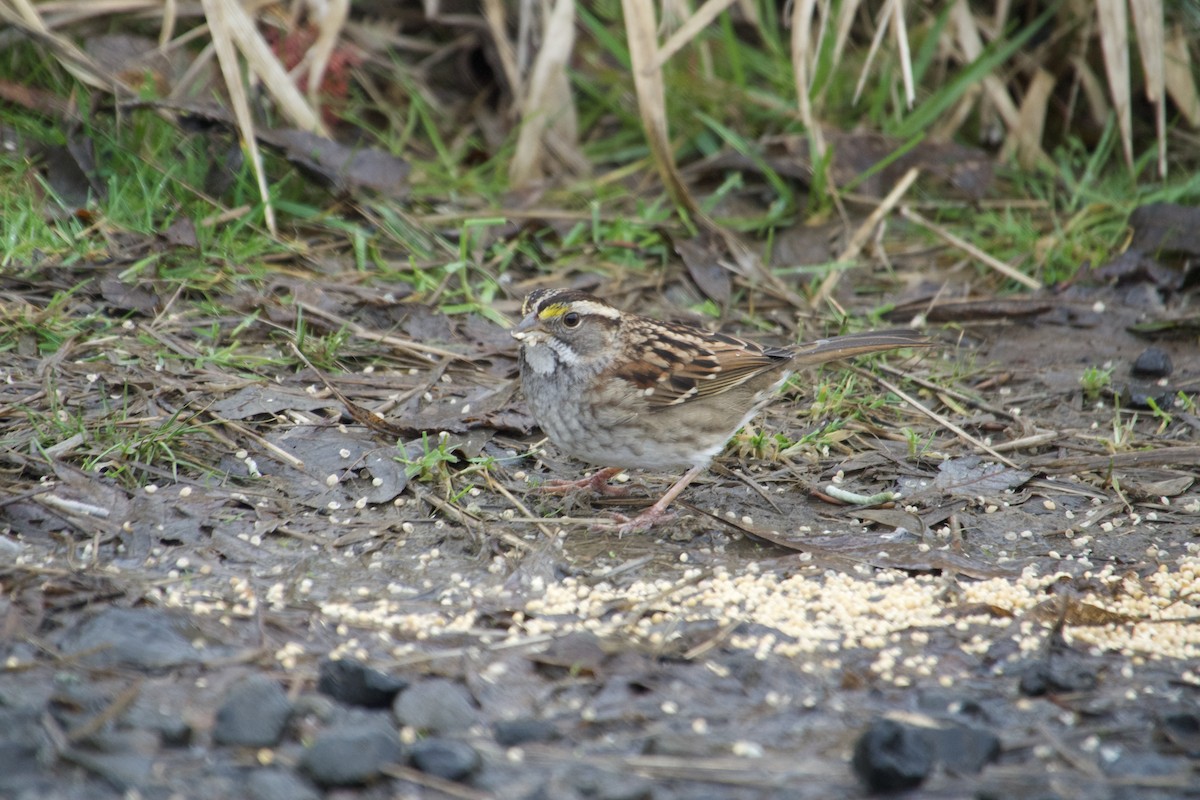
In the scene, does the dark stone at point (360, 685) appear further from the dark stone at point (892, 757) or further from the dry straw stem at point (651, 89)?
the dry straw stem at point (651, 89)

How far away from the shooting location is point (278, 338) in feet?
17.5

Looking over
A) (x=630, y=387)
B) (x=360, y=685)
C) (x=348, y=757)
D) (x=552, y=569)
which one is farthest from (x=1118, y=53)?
(x=348, y=757)

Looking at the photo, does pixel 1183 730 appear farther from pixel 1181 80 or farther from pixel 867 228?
pixel 1181 80

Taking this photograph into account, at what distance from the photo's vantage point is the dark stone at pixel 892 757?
9.14ft

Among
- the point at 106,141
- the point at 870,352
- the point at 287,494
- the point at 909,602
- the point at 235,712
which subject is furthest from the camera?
the point at 106,141

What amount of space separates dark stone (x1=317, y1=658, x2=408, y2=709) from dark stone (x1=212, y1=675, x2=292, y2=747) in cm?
15

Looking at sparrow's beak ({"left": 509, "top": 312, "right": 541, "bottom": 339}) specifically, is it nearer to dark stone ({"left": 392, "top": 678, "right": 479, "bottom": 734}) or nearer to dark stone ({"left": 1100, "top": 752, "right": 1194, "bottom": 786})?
dark stone ({"left": 392, "top": 678, "right": 479, "bottom": 734})

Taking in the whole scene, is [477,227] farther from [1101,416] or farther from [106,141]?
[1101,416]

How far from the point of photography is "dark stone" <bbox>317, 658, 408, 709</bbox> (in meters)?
3.08

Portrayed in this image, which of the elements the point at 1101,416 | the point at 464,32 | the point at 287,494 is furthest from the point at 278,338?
the point at 1101,416

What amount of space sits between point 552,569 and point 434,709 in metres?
1.05

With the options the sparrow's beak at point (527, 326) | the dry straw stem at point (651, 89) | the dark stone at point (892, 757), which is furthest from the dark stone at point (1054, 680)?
the dry straw stem at point (651, 89)

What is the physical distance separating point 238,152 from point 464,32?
198cm

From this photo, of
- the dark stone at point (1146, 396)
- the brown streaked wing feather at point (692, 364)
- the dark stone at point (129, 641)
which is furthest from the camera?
the dark stone at point (1146, 396)
